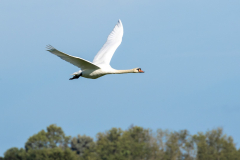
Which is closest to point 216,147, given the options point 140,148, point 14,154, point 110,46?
point 140,148

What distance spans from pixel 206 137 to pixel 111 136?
2579 centimetres

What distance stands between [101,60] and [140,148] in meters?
50.1

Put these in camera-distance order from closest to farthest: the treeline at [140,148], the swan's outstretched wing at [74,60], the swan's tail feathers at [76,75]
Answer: the swan's outstretched wing at [74,60], the swan's tail feathers at [76,75], the treeline at [140,148]

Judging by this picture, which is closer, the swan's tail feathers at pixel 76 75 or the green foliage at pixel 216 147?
the swan's tail feathers at pixel 76 75

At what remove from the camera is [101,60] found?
23.5 meters

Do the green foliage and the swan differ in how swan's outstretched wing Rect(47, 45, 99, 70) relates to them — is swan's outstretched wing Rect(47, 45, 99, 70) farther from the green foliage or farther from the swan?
the green foliage

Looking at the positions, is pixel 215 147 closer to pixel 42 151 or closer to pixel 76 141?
pixel 42 151

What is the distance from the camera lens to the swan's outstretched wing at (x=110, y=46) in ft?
77.4

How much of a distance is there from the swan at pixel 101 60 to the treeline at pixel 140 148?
4103 cm

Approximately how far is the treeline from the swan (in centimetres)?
4103

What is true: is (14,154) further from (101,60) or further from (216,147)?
(101,60)

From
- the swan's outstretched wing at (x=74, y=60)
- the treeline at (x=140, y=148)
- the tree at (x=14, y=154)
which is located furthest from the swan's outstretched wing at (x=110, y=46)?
the tree at (x=14, y=154)

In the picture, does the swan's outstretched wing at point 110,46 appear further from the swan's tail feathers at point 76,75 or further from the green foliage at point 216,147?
the green foliage at point 216,147

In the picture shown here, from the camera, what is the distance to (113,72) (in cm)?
2230
